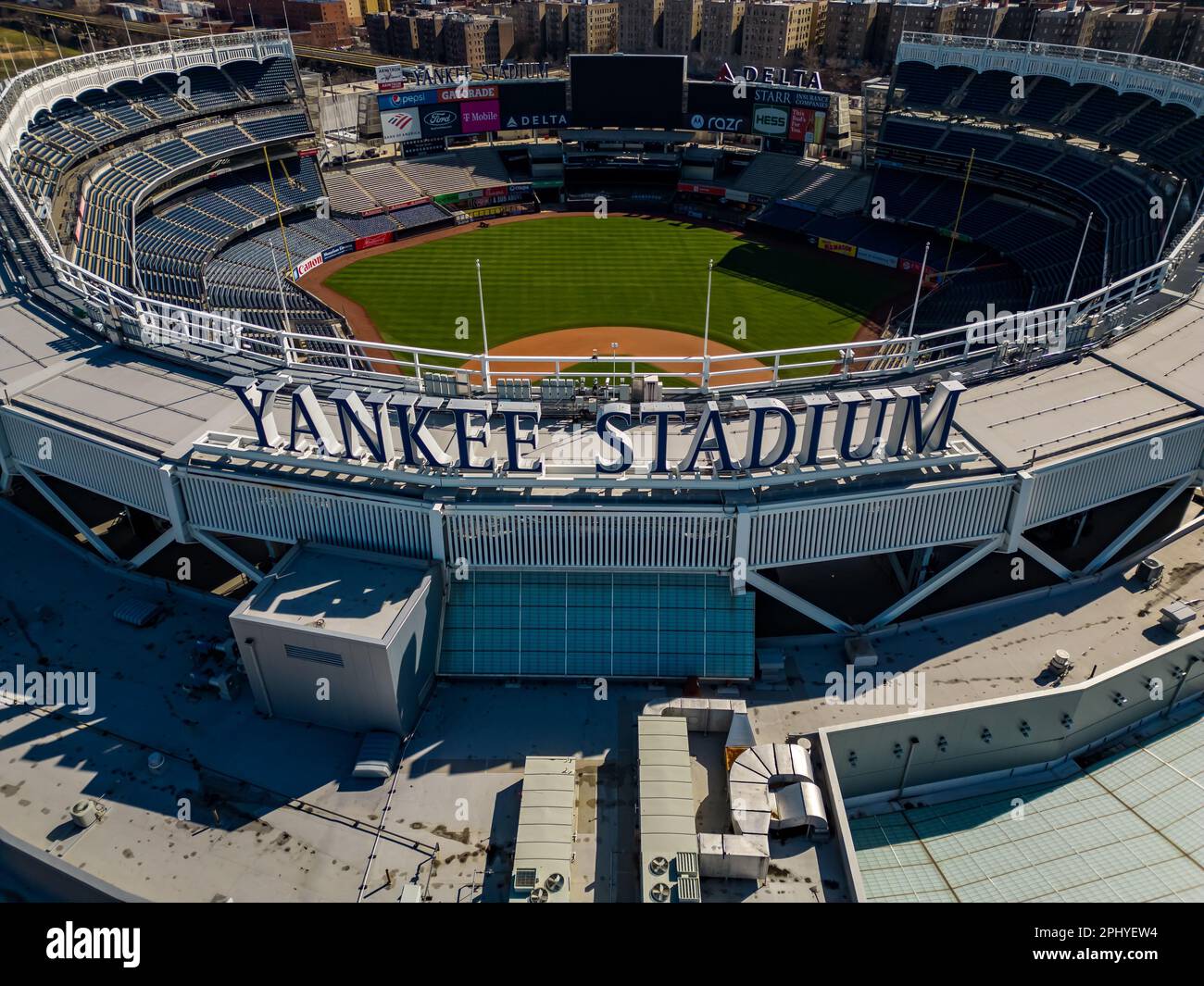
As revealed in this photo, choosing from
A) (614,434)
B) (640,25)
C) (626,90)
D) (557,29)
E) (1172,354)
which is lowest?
(1172,354)

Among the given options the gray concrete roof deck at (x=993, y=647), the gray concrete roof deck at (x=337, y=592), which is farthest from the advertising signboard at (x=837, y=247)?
the gray concrete roof deck at (x=337, y=592)

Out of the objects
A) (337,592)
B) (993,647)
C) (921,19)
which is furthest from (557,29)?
(993,647)

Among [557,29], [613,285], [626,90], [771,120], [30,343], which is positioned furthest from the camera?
[557,29]

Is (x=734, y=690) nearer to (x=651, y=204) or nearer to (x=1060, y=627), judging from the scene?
(x=1060, y=627)

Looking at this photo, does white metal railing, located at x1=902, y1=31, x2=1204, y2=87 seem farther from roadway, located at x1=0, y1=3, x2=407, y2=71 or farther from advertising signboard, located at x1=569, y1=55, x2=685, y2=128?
roadway, located at x1=0, y1=3, x2=407, y2=71

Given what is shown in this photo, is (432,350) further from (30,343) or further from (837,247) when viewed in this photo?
(837,247)

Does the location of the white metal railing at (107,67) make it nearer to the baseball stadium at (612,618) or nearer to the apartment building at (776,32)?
the baseball stadium at (612,618)

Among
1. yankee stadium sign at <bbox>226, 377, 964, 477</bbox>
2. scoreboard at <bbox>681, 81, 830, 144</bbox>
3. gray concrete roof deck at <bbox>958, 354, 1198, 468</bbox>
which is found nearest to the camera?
yankee stadium sign at <bbox>226, 377, 964, 477</bbox>

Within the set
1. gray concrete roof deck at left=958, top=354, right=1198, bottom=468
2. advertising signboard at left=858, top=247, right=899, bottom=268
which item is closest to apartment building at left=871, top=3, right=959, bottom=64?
advertising signboard at left=858, top=247, right=899, bottom=268

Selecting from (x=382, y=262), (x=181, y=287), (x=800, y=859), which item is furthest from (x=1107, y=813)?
(x=382, y=262)
